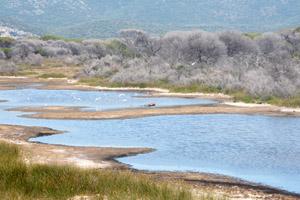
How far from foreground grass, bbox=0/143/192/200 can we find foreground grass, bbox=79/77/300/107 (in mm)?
38160

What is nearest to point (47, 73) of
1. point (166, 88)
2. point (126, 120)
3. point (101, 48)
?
point (166, 88)

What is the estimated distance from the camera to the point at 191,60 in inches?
4218

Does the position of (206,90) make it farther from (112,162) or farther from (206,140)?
(112,162)

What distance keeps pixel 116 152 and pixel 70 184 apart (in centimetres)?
1557

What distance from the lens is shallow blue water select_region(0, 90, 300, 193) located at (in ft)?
94.7

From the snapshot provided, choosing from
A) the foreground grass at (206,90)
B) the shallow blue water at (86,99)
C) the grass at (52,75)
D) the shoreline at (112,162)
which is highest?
the grass at (52,75)

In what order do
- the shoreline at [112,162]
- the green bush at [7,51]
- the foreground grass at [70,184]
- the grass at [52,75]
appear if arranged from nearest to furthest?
the foreground grass at [70,184]
the shoreline at [112,162]
the grass at [52,75]
the green bush at [7,51]

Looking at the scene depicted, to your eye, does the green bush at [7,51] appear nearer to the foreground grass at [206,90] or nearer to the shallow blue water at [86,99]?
the foreground grass at [206,90]

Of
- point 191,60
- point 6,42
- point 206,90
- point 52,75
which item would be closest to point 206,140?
point 206,90

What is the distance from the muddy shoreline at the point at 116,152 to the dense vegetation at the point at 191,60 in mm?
8061

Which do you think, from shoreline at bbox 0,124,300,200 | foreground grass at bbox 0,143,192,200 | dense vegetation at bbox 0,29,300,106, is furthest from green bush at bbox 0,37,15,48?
foreground grass at bbox 0,143,192,200

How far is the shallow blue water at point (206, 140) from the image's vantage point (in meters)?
28.9

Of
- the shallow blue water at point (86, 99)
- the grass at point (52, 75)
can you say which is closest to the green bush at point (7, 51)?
the grass at point (52, 75)

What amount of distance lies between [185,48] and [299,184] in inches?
3298
